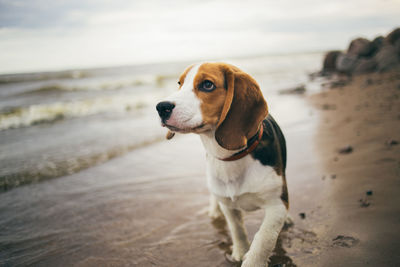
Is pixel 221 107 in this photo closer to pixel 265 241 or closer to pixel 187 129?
pixel 187 129

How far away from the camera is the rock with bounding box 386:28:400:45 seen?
16453 millimetres

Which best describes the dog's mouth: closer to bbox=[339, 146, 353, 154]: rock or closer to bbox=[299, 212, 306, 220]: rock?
bbox=[299, 212, 306, 220]: rock

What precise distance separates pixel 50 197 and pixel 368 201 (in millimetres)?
4619

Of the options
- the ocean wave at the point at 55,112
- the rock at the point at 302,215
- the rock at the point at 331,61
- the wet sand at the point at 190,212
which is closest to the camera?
the wet sand at the point at 190,212

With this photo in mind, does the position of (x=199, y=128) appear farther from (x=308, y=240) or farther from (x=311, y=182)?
(x=311, y=182)

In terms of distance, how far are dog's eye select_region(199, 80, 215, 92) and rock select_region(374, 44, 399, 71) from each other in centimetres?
1672

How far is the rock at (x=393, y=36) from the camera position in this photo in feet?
54.0

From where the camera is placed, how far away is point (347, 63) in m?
17.9

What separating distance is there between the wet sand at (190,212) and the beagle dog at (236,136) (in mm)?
611

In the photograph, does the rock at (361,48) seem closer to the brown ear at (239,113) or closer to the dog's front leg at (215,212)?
the dog's front leg at (215,212)

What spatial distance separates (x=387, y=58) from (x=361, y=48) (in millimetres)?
3478

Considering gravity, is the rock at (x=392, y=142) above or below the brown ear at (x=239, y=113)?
below

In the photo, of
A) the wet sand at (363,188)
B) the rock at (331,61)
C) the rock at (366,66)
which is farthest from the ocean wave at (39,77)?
the wet sand at (363,188)

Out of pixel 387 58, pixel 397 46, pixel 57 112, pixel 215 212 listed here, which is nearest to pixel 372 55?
pixel 397 46
